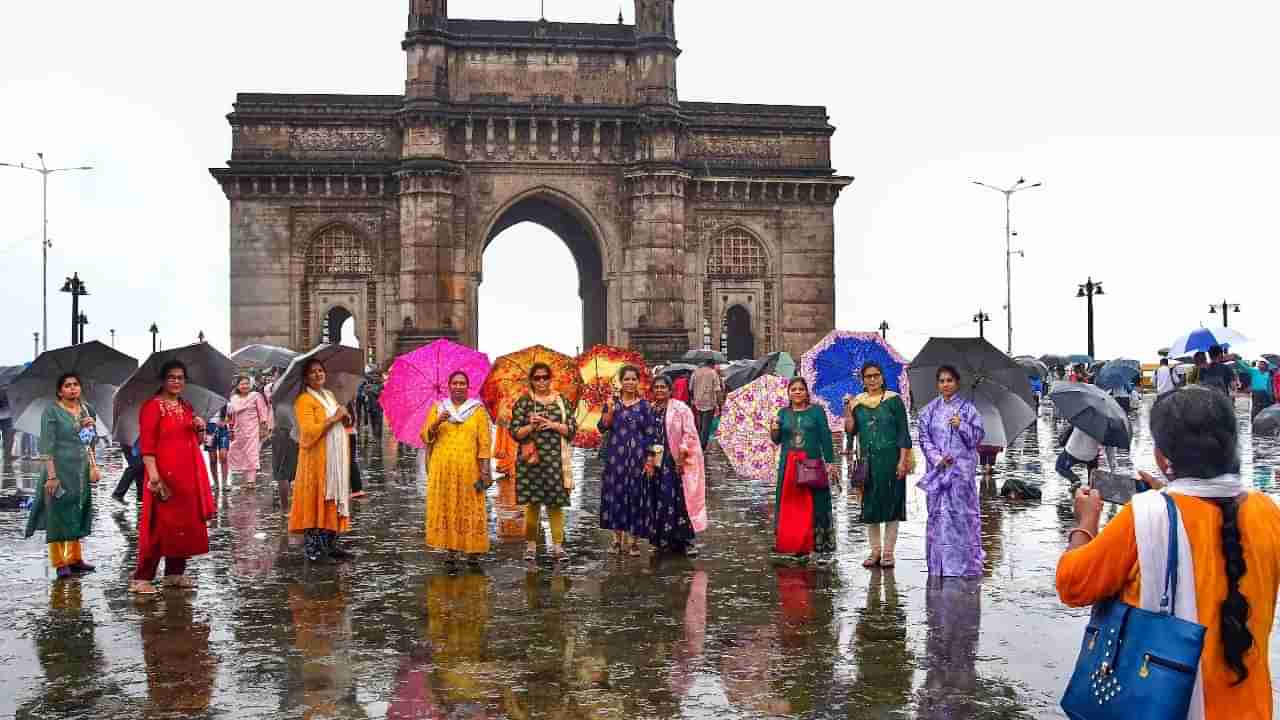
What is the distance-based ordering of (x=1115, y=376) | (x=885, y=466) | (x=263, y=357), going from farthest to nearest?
(x=263, y=357), (x=1115, y=376), (x=885, y=466)

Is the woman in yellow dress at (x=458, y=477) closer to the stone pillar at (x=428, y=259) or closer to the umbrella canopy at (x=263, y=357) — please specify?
the umbrella canopy at (x=263, y=357)

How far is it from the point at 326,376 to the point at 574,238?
3268 cm

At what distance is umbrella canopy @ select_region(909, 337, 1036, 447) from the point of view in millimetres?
10820

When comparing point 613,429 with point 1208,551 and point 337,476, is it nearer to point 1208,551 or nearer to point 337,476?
point 337,476

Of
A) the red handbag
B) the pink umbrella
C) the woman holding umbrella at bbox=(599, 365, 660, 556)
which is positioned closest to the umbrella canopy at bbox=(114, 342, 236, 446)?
the pink umbrella

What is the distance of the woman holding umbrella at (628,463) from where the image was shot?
10.6 meters

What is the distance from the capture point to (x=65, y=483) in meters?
9.80

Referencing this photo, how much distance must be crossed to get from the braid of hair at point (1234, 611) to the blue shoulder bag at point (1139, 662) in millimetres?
136

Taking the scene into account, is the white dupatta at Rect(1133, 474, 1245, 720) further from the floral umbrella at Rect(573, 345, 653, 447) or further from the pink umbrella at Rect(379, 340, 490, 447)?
the floral umbrella at Rect(573, 345, 653, 447)

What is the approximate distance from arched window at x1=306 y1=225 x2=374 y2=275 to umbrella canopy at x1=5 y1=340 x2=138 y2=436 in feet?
92.0

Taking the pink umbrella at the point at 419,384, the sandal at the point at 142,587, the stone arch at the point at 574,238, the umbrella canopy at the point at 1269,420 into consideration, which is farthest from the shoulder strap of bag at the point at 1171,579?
the stone arch at the point at 574,238

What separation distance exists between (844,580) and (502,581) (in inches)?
103

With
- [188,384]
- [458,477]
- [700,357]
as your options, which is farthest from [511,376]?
[700,357]

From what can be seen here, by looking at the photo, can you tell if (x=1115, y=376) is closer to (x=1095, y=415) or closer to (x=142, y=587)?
(x=1095, y=415)
